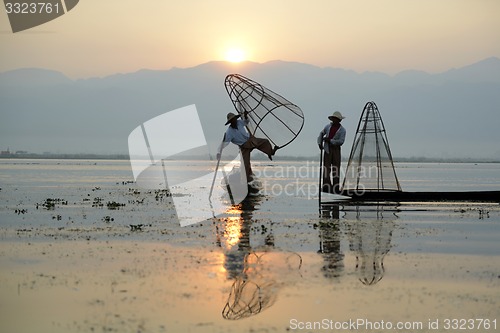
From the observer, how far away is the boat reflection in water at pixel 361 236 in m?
10.9

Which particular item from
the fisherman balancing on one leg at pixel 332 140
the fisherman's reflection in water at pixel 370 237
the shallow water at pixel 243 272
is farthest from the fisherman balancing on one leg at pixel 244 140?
the shallow water at pixel 243 272

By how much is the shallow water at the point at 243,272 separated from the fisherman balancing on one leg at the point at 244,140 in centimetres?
559

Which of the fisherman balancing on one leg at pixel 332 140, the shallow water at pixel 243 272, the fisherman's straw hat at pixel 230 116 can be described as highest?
the fisherman's straw hat at pixel 230 116

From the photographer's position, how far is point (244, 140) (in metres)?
24.5

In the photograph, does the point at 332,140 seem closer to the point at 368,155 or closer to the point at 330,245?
the point at 368,155

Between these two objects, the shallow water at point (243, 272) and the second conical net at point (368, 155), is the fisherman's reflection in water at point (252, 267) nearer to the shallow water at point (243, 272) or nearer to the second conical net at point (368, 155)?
the shallow water at point (243, 272)

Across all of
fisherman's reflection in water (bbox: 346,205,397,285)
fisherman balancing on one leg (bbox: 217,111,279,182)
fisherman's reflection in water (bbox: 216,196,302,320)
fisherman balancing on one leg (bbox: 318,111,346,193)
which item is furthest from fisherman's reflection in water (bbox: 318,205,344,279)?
fisherman balancing on one leg (bbox: 217,111,279,182)

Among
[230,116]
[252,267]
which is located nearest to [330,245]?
[252,267]

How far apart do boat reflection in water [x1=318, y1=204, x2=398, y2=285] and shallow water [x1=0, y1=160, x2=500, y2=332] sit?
33 millimetres

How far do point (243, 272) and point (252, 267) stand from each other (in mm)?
470

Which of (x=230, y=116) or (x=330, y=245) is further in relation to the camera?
(x=230, y=116)

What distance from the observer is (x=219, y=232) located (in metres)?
15.5

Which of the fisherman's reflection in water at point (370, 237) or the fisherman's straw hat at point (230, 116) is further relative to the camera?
the fisherman's straw hat at point (230, 116)

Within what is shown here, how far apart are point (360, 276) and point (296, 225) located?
6689mm
